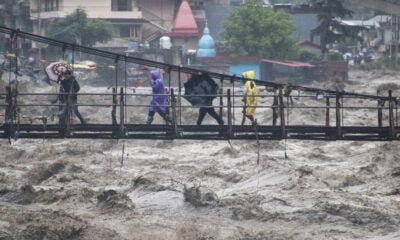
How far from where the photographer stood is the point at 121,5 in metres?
72.4

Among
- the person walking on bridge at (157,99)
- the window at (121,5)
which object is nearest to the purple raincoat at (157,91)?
the person walking on bridge at (157,99)

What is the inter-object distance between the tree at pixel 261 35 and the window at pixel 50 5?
12.7 m

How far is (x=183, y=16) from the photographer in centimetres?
7219

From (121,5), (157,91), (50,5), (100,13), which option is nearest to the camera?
(157,91)

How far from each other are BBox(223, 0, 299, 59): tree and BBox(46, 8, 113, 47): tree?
24.6ft

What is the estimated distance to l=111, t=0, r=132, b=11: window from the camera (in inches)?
2837

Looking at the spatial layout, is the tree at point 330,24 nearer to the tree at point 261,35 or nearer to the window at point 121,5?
the tree at point 261,35

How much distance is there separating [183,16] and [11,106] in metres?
51.2

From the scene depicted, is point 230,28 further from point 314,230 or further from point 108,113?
point 314,230

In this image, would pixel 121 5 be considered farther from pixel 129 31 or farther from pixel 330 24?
pixel 330 24

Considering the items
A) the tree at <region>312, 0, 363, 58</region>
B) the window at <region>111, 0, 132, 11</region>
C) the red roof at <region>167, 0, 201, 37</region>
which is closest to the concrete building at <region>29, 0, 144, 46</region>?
the window at <region>111, 0, 132, 11</region>

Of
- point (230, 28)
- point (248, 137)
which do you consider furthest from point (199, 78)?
point (230, 28)

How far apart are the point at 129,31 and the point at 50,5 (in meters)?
5.41

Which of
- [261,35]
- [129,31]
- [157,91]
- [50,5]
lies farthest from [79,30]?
[157,91]
